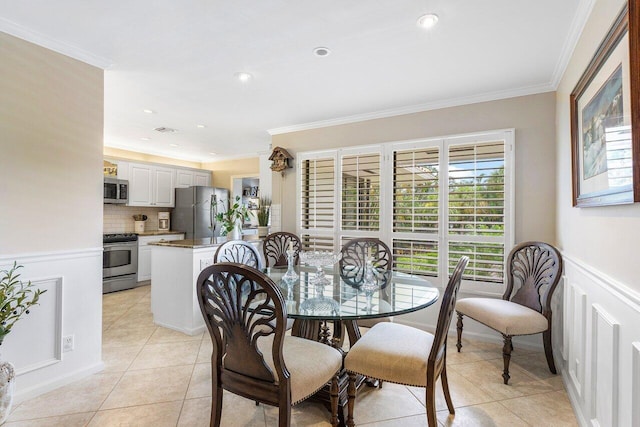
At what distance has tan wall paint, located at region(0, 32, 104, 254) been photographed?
209cm

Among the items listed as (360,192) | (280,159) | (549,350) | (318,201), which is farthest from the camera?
(280,159)

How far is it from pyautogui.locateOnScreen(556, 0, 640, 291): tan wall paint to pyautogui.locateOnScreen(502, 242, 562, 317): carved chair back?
148mm

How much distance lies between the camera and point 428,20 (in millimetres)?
1975

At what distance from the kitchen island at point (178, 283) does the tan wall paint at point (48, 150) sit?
95 centimetres

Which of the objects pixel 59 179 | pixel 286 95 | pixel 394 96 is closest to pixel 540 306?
pixel 394 96

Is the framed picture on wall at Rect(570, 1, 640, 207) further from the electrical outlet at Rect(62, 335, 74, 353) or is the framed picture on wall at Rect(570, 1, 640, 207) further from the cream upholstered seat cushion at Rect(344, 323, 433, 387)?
the electrical outlet at Rect(62, 335, 74, 353)

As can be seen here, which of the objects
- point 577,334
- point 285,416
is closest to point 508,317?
point 577,334

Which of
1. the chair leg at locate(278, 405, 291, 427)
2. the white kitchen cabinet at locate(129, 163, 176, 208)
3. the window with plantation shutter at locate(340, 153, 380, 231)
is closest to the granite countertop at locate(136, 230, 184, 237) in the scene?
the white kitchen cabinet at locate(129, 163, 176, 208)

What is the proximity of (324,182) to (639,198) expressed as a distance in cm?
320

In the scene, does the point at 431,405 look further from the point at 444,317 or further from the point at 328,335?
the point at 328,335

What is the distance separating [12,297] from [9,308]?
19cm

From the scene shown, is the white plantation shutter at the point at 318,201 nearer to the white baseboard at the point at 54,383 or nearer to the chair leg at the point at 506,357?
the chair leg at the point at 506,357

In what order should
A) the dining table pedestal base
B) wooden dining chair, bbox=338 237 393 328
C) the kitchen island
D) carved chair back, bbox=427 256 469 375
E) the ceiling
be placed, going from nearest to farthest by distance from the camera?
carved chair back, bbox=427 256 469 375 < the ceiling < the dining table pedestal base < wooden dining chair, bbox=338 237 393 328 < the kitchen island

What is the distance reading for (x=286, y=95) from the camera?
3242 mm
